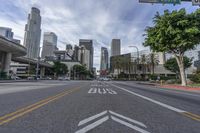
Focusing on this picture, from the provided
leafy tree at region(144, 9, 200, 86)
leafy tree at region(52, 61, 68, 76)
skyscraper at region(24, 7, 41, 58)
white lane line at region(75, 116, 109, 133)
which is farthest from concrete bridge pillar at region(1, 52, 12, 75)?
leafy tree at region(52, 61, 68, 76)

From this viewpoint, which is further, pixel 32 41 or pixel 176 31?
pixel 32 41

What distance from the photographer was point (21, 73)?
508 ft

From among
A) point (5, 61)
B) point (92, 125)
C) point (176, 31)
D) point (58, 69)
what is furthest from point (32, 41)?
point (92, 125)

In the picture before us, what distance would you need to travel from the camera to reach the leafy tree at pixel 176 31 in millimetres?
31844

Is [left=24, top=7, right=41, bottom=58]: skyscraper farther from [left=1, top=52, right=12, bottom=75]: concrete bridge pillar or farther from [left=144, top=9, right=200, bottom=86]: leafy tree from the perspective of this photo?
[left=144, top=9, right=200, bottom=86]: leafy tree

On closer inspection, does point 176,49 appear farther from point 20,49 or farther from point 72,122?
point 20,49

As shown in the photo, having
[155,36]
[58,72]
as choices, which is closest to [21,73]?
[58,72]

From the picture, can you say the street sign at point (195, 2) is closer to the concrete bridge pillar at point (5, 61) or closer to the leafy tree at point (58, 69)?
the concrete bridge pillar at point (5, 61)

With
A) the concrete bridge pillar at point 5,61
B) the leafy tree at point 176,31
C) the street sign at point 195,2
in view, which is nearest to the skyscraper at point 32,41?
the concrete bridge pillar at point 5,61

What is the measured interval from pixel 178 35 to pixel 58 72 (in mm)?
106683

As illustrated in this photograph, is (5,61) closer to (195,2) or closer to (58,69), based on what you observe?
(195,2)

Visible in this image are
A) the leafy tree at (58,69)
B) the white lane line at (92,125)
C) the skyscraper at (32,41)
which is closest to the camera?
the white lane line at (92,125)

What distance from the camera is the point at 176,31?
3177cm

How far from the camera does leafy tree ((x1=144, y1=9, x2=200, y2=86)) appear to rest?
31844 millimetres
